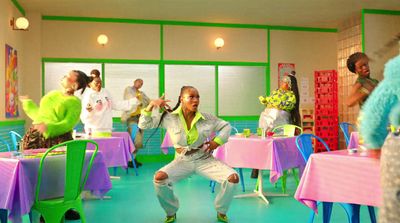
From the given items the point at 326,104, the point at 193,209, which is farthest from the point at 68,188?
the point at 326,104

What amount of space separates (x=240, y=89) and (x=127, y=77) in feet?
7.97

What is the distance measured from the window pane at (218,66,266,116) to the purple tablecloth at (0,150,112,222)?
6.63 metres

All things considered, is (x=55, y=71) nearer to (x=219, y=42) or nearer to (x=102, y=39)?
(x=102, y=39)

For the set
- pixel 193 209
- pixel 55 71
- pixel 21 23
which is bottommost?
pixel 193 209

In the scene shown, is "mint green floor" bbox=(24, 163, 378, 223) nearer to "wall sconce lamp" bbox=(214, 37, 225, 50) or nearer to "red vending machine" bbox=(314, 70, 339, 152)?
"red vending machine" bbox=(314, 70, 339, 152)

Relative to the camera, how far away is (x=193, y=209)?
15.3ft

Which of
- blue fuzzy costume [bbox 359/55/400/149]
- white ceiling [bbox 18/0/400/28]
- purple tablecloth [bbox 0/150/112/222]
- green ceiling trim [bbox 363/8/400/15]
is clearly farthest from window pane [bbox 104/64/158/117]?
blue fuzzy costume [bbox 359/55/400/149]

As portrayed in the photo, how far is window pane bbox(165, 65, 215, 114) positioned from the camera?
30.7 feet

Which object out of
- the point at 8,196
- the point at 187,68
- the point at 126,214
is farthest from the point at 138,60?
the point at 8,196

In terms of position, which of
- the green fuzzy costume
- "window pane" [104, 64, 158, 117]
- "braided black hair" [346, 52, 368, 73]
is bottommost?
the green fuzzy costume

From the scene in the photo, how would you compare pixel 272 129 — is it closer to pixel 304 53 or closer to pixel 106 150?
pixel 106 150

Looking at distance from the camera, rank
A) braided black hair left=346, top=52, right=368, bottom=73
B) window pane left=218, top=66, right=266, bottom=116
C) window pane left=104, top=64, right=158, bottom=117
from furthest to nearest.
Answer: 1. window pane left=218, top=66, right=266, bottom=116
2. window pane left=104, top=64, right=158, bottom=117
3. braided black hair left=346, top=52, right=368, bottom=73

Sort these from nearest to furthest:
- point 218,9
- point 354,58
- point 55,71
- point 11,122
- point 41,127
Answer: point 354,58 → point 41,127 → point 11,122 → point 218,9 → point 55,71

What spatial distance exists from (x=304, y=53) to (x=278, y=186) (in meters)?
4.66
